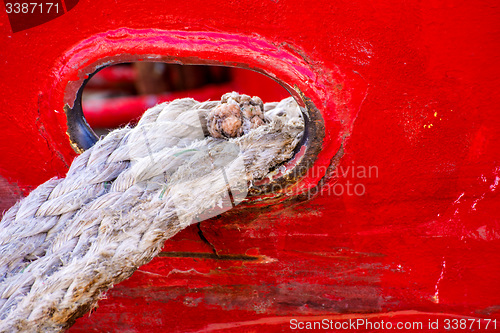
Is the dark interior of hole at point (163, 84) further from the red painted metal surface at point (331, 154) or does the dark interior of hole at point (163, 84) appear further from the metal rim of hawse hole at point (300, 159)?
the metal rim of hawse hole at point (300, 159)

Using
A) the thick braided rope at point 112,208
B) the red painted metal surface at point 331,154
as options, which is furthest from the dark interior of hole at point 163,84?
the thick braided rope at point 112,208

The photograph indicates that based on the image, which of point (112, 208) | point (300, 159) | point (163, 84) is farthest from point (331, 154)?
point (163, 84)

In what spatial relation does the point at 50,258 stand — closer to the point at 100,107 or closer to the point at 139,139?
the point at 139,139

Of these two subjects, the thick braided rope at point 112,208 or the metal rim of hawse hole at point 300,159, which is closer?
the thick braided rope at point 112,208

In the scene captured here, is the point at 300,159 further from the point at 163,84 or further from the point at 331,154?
the point at 163,84

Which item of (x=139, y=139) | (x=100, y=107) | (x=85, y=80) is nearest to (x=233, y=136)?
(x=139, y=139)
